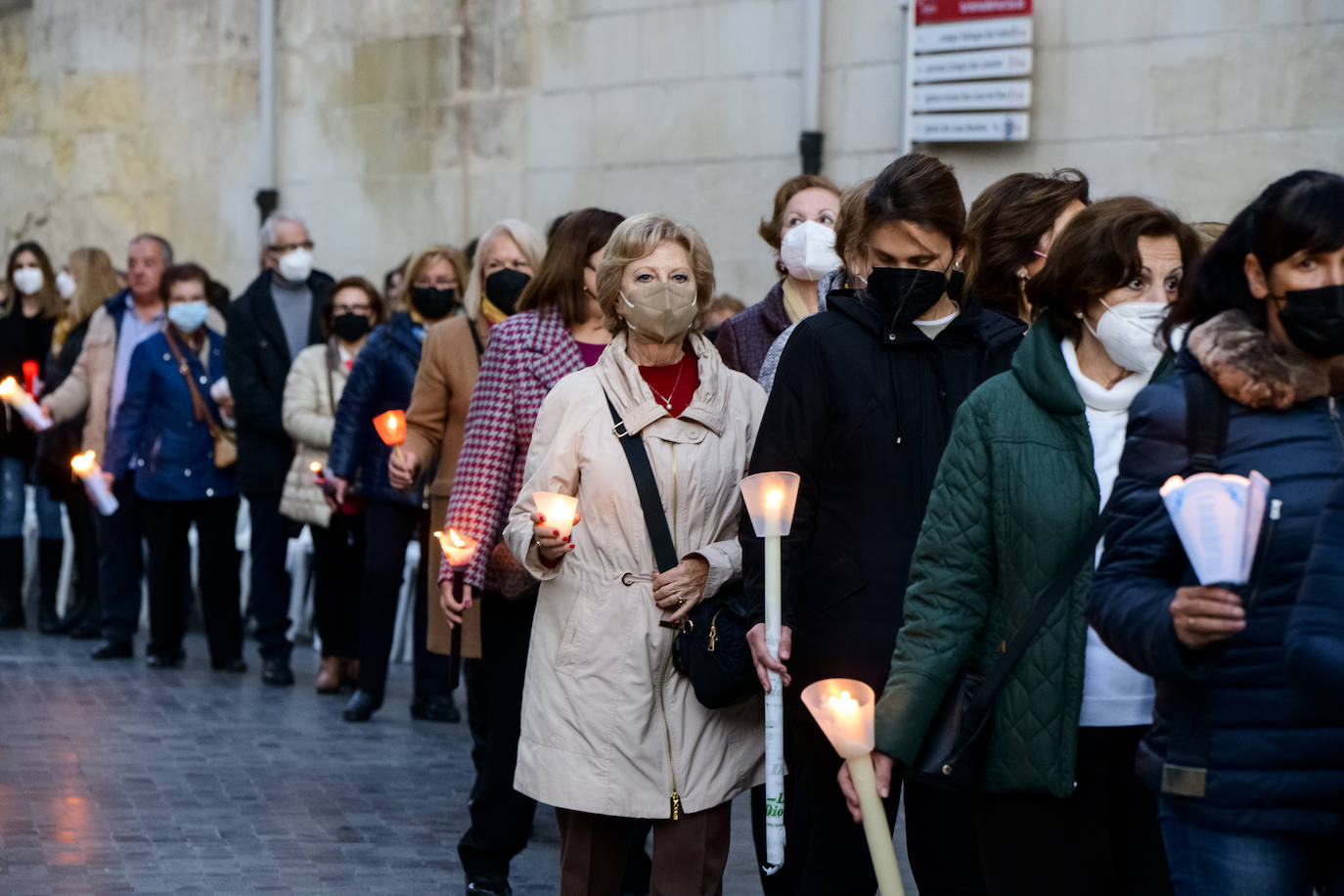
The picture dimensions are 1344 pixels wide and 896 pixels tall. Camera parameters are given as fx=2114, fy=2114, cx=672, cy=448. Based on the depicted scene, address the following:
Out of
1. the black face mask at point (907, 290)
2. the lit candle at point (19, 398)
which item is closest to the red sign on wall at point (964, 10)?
the lit candle at point (19, 398)

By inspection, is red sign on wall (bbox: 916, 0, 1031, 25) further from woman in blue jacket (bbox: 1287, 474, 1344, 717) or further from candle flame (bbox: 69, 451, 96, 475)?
woman in blue jacket (bbox: 1287, 474, 1344, 717)

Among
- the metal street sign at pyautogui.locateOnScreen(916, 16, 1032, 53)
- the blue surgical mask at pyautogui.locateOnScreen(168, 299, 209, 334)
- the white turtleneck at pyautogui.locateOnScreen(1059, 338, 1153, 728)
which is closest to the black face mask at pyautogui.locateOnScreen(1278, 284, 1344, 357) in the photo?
the white turtleneck at pyautogui.locateOnScreen(1059, 338, 1153, 728)

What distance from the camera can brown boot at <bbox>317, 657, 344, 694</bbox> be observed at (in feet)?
35.2

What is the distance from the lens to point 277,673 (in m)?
11.0

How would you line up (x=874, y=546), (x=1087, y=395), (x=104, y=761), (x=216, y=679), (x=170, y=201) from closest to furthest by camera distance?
1. (x=1087, y=395)
2. (x=874, y=546)
3. (x=104, y=761)
4. (x=216, y=679)
5. (x=170, y=201)

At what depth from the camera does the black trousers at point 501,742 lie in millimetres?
6301

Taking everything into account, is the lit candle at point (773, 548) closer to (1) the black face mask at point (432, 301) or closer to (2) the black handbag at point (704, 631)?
(2) the black handbag at point (704, 631)

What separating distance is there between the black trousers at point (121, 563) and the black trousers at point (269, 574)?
1101mm

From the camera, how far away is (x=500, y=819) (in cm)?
638

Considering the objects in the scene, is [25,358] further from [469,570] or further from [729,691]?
[729,691]

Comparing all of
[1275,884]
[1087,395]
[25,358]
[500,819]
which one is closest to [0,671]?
[25,358]

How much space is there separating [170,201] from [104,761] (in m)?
9.90

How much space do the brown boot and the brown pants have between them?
5.55 meters

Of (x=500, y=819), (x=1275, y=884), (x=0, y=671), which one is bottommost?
(x=0, y=671)
